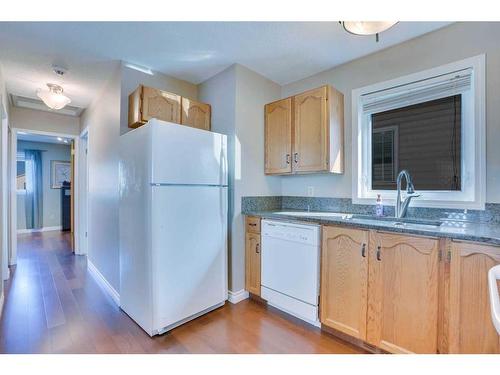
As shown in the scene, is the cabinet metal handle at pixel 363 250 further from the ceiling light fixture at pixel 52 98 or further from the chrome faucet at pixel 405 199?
the ceiling light fixture at pixel 52 98

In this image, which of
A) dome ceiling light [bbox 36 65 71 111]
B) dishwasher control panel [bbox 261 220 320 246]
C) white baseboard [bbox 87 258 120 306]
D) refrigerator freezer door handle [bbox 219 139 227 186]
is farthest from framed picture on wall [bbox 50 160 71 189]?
dishwasher control panel [bbox 261 220 320 246]

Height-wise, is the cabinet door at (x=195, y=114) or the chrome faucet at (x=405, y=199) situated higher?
the cabinet door at (x=195, y=114)

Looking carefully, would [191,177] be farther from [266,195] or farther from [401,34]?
[401,34]

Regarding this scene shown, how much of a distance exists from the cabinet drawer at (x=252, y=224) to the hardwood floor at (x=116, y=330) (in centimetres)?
72

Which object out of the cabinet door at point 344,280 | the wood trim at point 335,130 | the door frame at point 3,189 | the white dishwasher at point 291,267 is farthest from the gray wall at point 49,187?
the cabinet door at point 344,280

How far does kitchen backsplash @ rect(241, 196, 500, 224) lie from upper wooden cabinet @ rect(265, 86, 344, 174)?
362 mm

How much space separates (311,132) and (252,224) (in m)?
1.07

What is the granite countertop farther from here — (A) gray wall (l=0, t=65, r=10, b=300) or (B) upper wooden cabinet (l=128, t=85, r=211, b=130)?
(A) gray wall (l=0, t=65, r=10, b=300)

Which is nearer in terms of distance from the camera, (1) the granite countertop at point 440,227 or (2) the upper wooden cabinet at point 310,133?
(1) the granite countertop at point 440,227

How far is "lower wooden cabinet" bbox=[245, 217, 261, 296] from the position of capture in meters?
2.39

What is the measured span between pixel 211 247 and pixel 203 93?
178 cm

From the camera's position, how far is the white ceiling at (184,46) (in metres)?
1.89

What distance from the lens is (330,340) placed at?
181 centimetres
